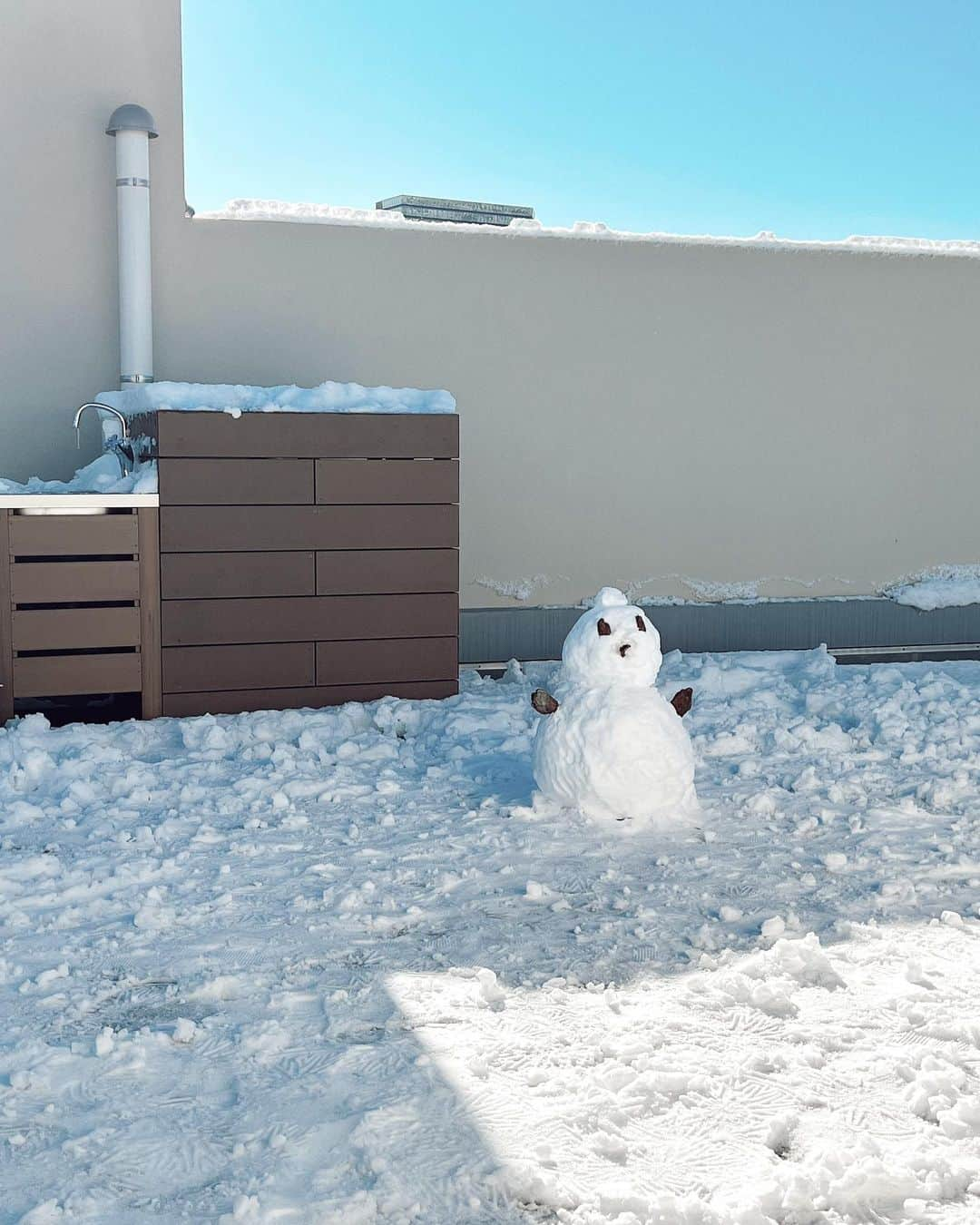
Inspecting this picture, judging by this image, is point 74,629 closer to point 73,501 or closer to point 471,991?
point 73,501

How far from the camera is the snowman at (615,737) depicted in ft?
11.9

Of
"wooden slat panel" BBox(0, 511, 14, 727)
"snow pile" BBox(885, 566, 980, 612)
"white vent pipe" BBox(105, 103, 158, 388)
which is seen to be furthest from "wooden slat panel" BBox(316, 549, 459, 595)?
"snow pile" BBox(885, 566, 980, 612)

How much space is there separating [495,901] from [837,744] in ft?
6.42

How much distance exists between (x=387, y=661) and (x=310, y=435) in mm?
948

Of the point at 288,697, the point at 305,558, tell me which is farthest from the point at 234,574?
the point at 288,697

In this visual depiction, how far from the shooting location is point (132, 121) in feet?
17.5

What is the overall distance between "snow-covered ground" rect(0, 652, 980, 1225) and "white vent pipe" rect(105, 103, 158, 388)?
185 cm

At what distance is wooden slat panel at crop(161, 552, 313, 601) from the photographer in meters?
4.90

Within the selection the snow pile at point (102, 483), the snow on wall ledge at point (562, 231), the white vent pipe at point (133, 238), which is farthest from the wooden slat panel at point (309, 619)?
the snow on wall ledge at point (562, 231)

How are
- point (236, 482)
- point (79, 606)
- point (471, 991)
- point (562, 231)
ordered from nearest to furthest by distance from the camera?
point (471, 991)
point (79, 606)
point (236, 482)
point (562, 231)

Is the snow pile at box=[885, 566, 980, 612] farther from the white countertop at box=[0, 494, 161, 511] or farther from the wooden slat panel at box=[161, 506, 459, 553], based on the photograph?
the white countertop at box=[0, 494, 161, 511]

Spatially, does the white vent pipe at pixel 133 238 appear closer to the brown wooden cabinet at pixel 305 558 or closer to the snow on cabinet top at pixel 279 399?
the snow on cabinet top at pixel 279 399

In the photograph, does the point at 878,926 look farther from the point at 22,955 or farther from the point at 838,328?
the point at 838,328

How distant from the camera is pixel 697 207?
6.73 m
